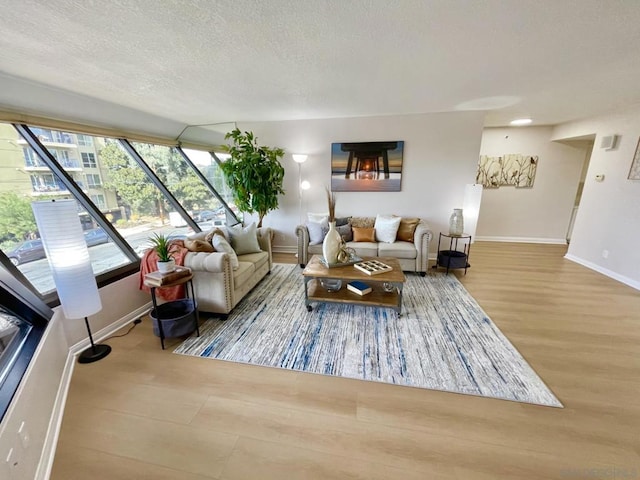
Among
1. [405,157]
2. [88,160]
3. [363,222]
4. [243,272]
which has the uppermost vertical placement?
[405,157]

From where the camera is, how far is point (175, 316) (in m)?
2.41

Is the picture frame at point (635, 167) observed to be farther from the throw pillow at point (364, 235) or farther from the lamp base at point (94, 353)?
the lamp base at point (94, 353)

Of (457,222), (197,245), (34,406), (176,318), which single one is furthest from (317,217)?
(34,406)

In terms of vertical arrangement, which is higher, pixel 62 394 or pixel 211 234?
pixel 211 234

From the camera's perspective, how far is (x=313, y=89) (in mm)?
2658

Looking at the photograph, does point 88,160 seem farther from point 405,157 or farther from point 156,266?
point 405,157

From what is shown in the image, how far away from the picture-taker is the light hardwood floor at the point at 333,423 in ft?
4.23

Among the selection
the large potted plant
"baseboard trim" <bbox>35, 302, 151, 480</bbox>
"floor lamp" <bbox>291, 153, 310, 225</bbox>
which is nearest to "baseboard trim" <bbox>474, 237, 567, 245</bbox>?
"floor lamp" <bbox>291, 153, 310, 225</bbox>

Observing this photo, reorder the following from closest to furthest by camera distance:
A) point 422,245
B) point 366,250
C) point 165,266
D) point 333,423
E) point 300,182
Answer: point 333,423 < point 165,266 < point 422,245 < point 366,250 < point 300,182

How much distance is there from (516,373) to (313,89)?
3171mm

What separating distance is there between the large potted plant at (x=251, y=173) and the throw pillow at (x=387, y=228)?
5.99 ft

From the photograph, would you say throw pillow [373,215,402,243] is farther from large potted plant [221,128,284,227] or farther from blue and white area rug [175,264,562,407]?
large potted plant [221,128,284,227]

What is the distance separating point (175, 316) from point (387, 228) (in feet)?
9.97

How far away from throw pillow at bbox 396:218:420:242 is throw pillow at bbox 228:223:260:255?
2245 millimetres
